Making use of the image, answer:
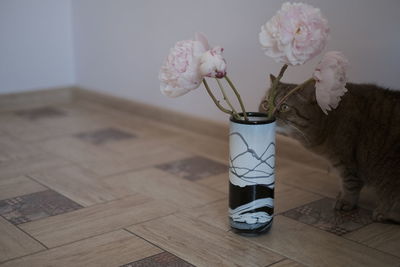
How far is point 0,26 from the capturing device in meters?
2.95

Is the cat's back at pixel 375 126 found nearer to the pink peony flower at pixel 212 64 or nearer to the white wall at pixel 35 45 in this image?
A: the pink peony flower at pixel 212 64

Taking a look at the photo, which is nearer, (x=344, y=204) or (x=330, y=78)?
(x=330, y=78)

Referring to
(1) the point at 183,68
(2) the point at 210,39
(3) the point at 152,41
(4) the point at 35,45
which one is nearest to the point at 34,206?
(1) the point at 183,68

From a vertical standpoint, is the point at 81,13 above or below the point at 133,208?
above

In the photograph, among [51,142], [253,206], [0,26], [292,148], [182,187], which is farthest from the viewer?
[0,26]

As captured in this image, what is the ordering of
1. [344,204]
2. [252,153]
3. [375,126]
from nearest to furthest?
1. [252,153]
2. [375,126]
3. [344,204]

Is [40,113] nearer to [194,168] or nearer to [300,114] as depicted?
[194,168]

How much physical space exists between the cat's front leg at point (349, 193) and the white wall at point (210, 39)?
378 millimetres

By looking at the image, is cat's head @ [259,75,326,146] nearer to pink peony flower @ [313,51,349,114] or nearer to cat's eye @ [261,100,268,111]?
cat's eye @ [261,100,268,111]

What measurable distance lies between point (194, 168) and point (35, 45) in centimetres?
146

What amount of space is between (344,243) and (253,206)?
0.26 m

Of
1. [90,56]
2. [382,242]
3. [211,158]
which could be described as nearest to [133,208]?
[211,158]

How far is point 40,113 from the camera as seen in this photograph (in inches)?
117

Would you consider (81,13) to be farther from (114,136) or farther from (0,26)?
(114,136)
